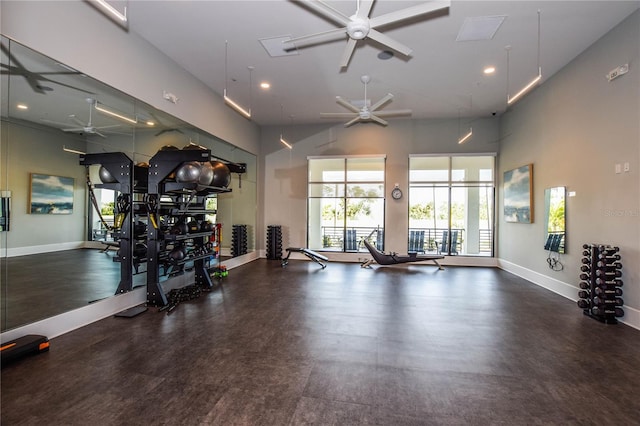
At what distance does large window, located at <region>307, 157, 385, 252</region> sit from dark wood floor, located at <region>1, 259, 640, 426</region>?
444 centimetres

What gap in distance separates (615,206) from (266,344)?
5255mm

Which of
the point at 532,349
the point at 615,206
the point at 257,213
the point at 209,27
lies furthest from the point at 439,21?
the point at 257,213

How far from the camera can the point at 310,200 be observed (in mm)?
9305

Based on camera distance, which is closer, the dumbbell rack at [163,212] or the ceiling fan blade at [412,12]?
the ceiling fan blade at [412,12]

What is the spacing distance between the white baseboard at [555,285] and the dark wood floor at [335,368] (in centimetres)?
19

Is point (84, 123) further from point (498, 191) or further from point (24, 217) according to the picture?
point (498, 191)

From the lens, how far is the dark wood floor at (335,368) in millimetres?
2113

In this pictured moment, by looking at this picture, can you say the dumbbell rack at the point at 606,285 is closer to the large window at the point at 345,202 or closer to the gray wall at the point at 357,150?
the gray wall at the point at 357,150

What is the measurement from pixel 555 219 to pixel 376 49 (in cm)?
471

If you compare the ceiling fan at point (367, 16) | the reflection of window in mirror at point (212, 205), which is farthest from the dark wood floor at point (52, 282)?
the ceiling fan at point (367, 16)

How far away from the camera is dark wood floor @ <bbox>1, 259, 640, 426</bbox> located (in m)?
2.11

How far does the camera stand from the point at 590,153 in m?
4.73

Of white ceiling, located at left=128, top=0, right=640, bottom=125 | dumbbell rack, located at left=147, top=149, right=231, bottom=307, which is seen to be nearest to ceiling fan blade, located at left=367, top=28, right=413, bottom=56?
white ceiling, located at left=128, top=0, right=640, bottom=125

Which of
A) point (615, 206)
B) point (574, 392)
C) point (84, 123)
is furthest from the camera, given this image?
point (615, 206)
